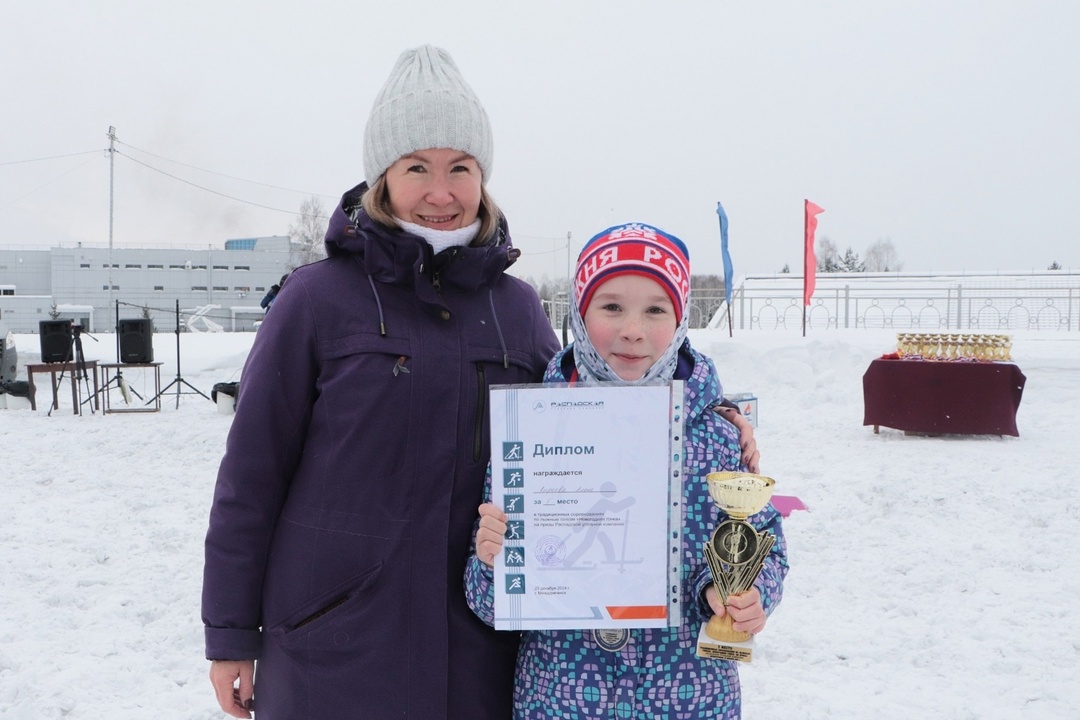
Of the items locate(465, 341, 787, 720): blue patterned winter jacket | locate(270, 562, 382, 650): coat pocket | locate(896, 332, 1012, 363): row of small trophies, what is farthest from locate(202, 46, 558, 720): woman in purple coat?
locate(896, 332, 1012, 363): row of small trophies

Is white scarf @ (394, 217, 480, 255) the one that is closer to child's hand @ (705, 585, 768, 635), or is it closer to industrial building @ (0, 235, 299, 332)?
child's hand @ (705, 585, 768, 635)

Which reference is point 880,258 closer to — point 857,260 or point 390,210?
point 857,260

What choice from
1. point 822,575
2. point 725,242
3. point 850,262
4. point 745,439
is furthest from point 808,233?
point 850,262

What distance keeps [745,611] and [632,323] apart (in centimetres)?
56

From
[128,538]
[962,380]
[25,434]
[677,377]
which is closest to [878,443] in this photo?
[962,380]

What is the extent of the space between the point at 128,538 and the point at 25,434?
5.66 metres

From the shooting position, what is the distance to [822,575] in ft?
15.2

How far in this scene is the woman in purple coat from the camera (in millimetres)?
1619

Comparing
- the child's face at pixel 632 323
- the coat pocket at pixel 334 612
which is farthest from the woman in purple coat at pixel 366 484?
the child's face at pixel 632 323

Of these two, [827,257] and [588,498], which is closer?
[588,498]

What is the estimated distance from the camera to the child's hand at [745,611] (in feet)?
4.70

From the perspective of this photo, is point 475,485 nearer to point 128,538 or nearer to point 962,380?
point 128,538

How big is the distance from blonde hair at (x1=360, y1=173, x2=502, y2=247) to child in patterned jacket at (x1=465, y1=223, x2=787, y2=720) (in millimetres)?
279

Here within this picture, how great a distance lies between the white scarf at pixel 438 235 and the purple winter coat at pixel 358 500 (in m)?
0.03
